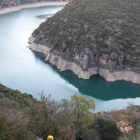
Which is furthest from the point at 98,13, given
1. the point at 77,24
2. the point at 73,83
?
the point at 73,83

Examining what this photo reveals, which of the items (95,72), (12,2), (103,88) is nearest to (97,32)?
(95,72)

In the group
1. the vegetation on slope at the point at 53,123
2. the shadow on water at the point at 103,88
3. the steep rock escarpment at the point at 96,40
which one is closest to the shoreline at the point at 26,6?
the steep rock escarpment at the point at 96,40

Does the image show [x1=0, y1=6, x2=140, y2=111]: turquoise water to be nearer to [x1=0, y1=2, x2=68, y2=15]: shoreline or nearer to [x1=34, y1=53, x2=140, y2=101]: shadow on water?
[x1=34, y1=53, x2=140, y2=101]: shadow on water

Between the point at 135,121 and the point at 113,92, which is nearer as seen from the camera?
the point at 135,121

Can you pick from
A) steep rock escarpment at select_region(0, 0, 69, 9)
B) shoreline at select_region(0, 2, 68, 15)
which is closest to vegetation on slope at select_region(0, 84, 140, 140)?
shoreline at select_region(0, 2, 68, 15)

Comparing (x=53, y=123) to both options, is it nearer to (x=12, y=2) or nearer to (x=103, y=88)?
(x=103, y=88)

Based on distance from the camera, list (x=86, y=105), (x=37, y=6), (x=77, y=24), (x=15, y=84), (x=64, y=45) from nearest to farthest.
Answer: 1. (x=86, y=105)
2. (x=15, y=84)
3. (x=64, y=45)
4. (x=77, y=24)
5. (x=37, y=6)

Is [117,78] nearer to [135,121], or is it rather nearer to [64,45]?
[64,45]

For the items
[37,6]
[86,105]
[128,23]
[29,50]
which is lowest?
[37,6]
